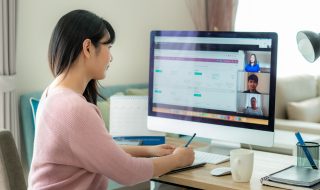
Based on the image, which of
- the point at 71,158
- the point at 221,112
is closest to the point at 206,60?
the point at 221,112

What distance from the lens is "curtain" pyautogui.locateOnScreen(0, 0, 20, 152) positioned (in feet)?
9.71

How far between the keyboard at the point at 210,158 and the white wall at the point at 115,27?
5.43 ft

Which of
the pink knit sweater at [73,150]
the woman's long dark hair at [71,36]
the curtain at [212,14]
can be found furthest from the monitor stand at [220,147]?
the curtain at [212,14]

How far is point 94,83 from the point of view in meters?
1.79

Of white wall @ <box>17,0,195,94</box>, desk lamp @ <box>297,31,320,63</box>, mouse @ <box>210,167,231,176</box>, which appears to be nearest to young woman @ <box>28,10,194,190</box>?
mouse @ <box>210,167,231,176</box>

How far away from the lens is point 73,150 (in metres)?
1.48

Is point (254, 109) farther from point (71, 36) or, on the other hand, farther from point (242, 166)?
point (71, 36)

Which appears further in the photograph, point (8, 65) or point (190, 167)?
point (8, 65)

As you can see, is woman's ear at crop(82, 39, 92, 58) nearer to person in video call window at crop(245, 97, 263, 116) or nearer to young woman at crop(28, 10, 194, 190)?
young woman at crop(28, 10, 194, 190)

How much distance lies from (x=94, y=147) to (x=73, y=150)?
0.21 ft

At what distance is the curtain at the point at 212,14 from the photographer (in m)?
4.70

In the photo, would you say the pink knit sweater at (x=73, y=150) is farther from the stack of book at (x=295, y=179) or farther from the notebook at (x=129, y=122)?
the notebook at (x=129, y=122)

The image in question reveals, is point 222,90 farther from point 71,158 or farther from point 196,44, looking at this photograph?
point 71,158

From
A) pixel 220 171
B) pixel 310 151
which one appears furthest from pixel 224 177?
pixel 310 151
